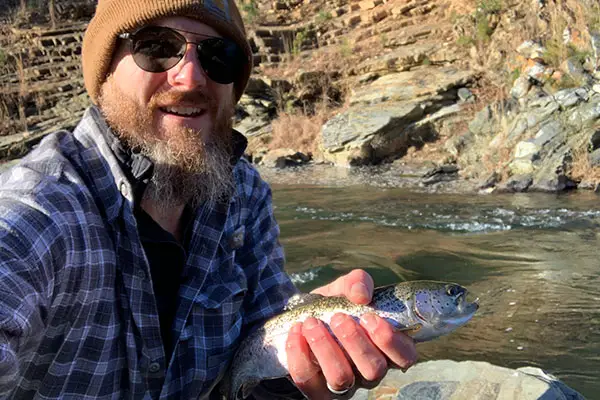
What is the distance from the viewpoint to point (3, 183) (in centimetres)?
169

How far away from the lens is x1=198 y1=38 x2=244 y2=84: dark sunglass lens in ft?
7.34

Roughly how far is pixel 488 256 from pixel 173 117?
5.85m

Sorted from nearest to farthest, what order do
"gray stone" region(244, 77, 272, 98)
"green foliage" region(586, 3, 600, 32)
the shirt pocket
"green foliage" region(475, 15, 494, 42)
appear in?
the shirt pocket
"green foliage" region(586, 3, 600, 32)
"green foliage" region(475, 15, 494, 42)
"gray stone" region(244, 77, 272, 98)

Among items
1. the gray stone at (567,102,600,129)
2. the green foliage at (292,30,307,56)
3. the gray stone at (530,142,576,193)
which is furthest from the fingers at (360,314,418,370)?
the green foliage at (292,30,307,56)

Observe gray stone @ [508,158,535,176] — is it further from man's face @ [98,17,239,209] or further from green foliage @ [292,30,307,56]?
green foliage @ [292,30,307,56]

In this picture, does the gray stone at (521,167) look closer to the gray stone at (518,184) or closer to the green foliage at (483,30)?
the gray stone at (518,184)

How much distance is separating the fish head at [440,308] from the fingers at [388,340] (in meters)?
0.16

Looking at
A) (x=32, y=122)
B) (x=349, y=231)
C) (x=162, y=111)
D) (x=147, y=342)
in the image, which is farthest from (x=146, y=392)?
(x=32, y=122)

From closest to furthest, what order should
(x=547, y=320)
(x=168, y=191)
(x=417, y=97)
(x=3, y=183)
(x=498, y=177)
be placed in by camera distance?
1. (x=3, y=183)
2. (x=168, y=191)
3. (x=547, y=320)
4. (x=498, y=177)
5. (x=417, y=97)

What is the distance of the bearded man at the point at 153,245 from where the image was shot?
1628mm

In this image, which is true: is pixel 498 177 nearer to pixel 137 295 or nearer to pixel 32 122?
Answer: pixel 137 295

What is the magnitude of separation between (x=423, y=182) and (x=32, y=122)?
15.0 metres

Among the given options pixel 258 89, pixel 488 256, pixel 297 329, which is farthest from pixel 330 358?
pixel 258 89

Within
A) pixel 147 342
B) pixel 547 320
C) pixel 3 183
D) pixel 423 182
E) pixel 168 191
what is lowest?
pixel 423 182
